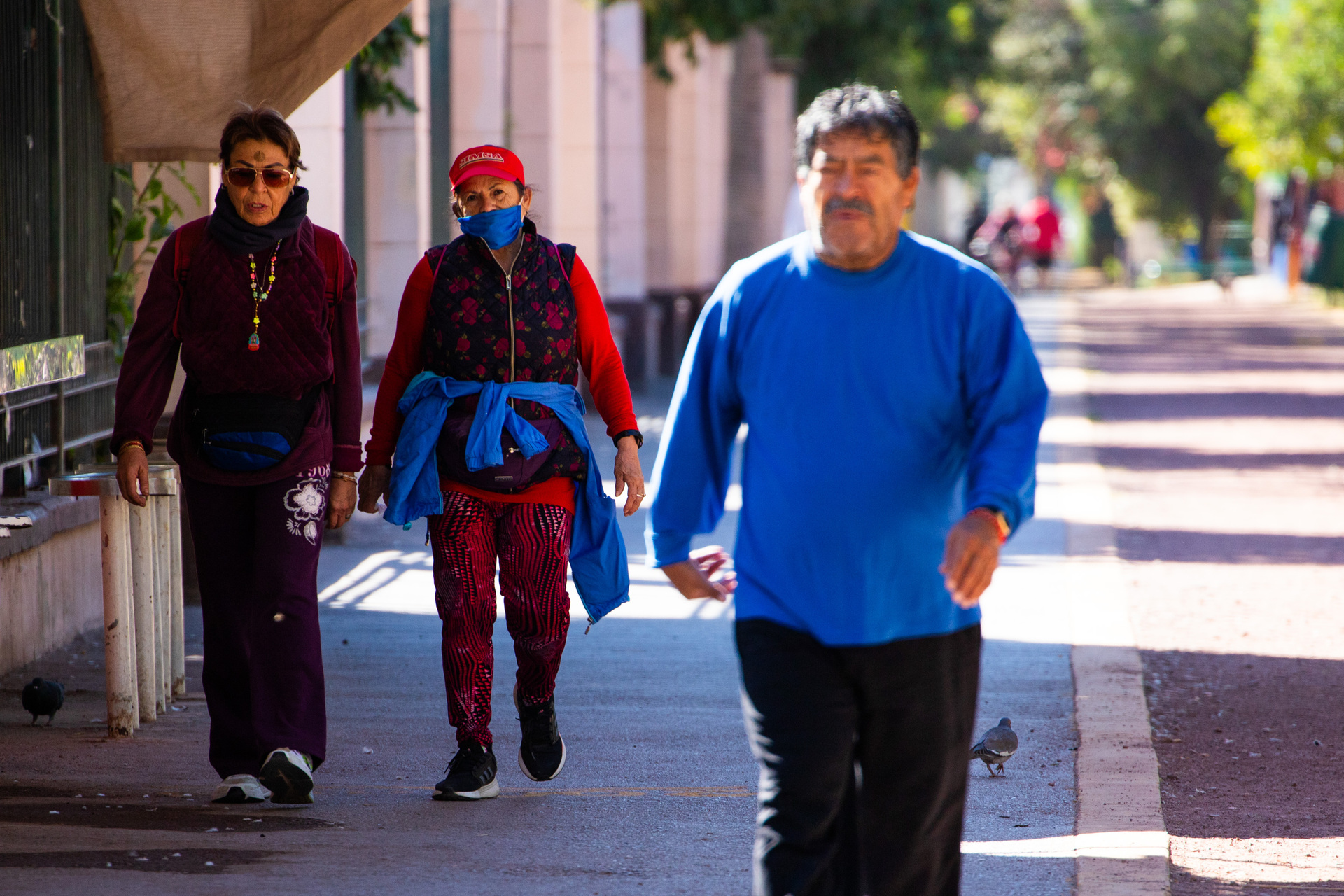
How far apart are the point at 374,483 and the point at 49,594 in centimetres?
271

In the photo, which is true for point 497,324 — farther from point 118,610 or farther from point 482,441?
point 118,610

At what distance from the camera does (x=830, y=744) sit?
368 centimetres

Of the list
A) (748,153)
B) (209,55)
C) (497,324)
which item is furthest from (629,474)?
(748,153)

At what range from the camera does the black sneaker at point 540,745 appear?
5664mm

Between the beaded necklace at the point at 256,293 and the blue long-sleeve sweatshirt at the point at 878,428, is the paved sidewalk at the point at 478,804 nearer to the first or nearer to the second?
the beaded necklace at the point at 256,293

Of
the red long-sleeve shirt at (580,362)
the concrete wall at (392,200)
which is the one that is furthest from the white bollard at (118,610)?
the concrete wall at (392,200)

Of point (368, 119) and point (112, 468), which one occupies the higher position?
point (368, 119)

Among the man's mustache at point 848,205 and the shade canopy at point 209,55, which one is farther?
the shade canopy at point 209,55

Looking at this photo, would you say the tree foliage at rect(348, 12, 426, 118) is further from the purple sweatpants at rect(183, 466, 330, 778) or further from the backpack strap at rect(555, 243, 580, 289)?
the purple sweatpants at rect(183, 466, 330, 778)

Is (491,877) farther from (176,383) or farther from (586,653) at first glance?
(176,383)

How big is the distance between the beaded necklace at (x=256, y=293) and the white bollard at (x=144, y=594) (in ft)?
3.74

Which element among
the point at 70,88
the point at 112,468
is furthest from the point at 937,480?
the point at 70,88

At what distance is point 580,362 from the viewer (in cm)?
582

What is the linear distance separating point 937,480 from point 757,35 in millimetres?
21728
